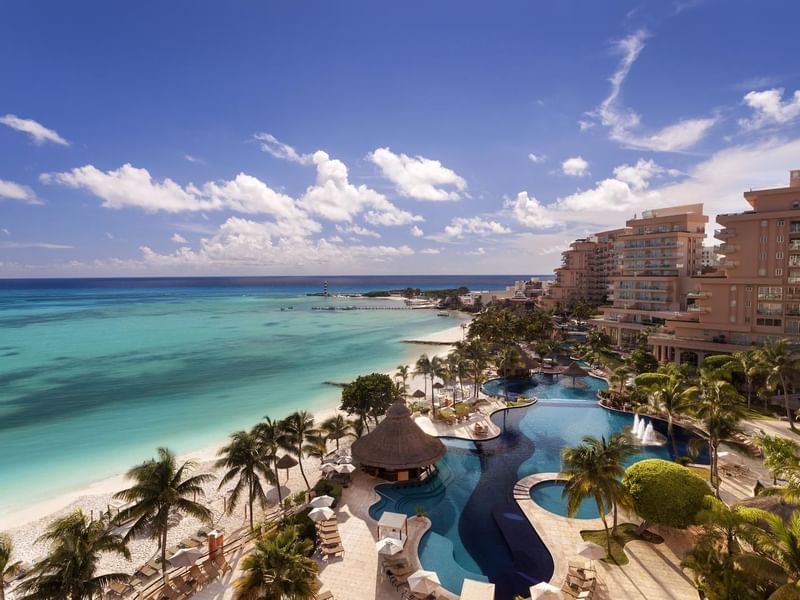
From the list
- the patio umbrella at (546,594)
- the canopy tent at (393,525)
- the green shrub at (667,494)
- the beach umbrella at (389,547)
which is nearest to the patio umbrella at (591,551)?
the patio umbrella at (546,594)

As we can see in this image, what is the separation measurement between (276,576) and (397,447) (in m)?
13.9

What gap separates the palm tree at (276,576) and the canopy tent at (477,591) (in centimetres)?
568

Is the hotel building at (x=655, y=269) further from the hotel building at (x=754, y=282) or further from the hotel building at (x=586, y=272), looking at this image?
the hotel building at (x=586, y=272)

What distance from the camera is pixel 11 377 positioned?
6050cm

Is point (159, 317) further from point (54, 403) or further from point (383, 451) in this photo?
point (383, 451)

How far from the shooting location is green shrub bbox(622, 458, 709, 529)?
722 inches

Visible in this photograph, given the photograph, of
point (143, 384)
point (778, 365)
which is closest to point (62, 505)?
point (143, 384)

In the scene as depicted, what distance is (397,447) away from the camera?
1031 inches

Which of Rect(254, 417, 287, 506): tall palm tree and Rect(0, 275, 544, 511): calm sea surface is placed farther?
Rect(0, 275, 544, 511): calm sea surface

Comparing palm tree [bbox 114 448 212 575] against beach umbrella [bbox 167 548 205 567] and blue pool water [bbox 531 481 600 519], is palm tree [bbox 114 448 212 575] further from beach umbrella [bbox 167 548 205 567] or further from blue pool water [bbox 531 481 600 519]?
blue pool water [bbox 531 481 600 519]

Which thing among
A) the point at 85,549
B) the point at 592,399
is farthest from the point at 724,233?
the point at 85,549

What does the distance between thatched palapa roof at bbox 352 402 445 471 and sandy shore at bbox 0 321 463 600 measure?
534 cm

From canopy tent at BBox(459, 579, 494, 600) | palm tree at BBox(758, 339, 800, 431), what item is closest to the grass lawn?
canopy tent at BBox(459, 579, 494, 600)

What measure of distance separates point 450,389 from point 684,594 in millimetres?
34812
